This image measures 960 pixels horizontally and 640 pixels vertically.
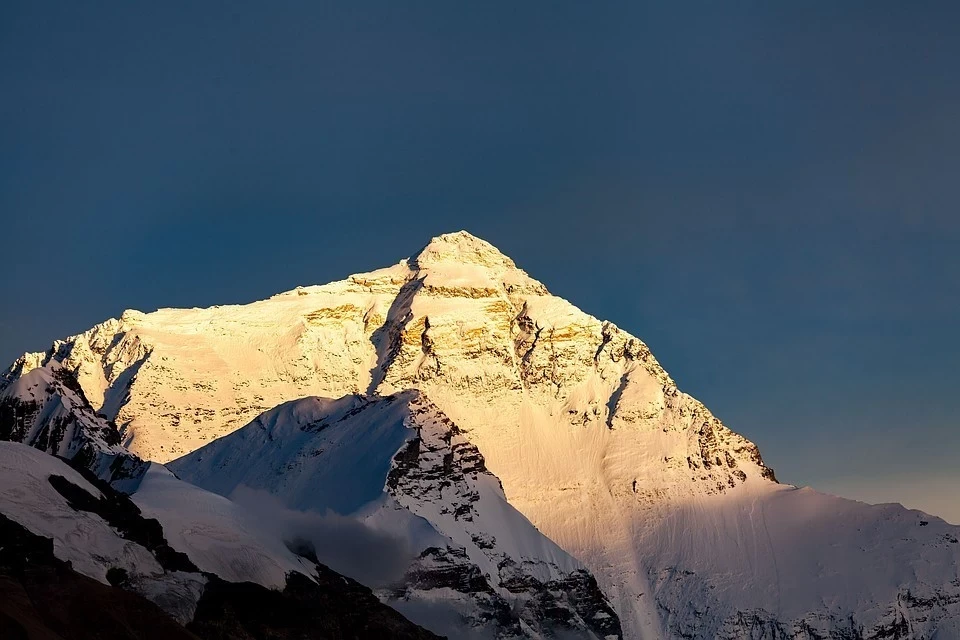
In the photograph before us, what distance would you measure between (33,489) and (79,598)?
34.8 meters

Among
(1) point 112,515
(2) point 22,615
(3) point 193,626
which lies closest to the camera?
(2) point 22,615

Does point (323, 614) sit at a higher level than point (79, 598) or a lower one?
higher

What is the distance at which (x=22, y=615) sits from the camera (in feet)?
388

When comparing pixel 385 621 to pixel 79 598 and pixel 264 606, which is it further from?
pixel 79 598

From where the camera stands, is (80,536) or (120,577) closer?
(120,577)

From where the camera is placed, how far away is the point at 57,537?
157 m

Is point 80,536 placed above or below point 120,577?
above

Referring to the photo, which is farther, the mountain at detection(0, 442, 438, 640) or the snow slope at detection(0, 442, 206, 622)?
the snow slope at detection(0, 442, 206, 622)

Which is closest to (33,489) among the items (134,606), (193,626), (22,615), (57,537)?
(57,537)

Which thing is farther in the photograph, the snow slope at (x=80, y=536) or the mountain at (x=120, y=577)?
the snow slope at (x=80, y=536)

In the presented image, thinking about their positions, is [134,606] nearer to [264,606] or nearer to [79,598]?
[79,598]

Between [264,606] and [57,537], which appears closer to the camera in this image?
[57,537]

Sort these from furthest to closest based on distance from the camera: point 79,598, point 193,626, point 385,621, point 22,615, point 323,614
→ point 385,621, point 323,614, point 193,626, point 79,598, point 22,615

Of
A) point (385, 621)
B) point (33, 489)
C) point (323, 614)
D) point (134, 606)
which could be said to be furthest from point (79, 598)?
point (385, 621)
